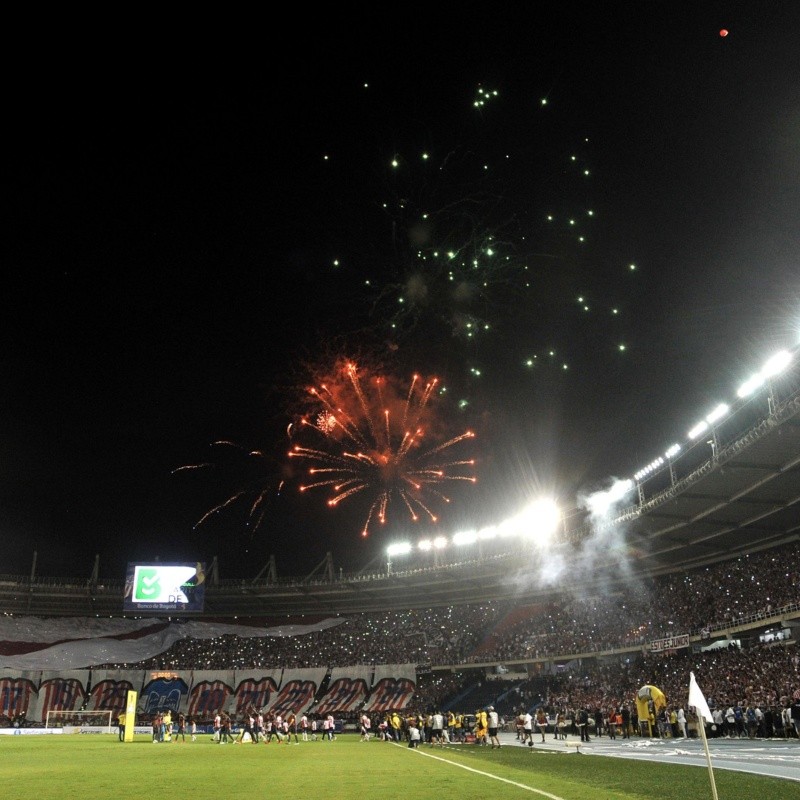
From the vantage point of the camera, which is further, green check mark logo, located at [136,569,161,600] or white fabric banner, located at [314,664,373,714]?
green check mark logo, located at [136,569,161,600]

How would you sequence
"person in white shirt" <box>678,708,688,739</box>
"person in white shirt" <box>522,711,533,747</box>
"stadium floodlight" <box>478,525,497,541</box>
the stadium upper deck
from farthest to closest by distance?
"stadium floodlight" <box>478,525,497,541</box>, the stadium upper deck, "person in white shirt" <box>678,708,688,739</box>, "person in white shirt" <box>522,711,533,747</box>

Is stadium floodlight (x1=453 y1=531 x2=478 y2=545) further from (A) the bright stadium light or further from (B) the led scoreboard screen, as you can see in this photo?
(A) the bright stadium light

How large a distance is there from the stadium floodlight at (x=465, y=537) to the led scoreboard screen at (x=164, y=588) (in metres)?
23.5

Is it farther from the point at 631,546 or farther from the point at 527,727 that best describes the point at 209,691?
the point at 527,727

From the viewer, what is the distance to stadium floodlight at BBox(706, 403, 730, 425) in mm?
37625

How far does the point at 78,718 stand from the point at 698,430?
53.1m

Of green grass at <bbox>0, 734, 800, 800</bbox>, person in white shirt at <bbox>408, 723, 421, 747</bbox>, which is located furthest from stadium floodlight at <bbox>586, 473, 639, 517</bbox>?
green grass at <bbox>0, 734, 800, 800</bbox>

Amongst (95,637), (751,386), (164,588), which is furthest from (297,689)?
(751,386)

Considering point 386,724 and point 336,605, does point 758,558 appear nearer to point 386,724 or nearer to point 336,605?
point 386,724

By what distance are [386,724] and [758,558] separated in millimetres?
24656

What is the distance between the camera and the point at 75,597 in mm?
67188

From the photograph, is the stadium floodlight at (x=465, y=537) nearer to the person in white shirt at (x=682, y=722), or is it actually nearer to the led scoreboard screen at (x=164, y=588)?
the led scoreboard screen at (x=164, y=588)

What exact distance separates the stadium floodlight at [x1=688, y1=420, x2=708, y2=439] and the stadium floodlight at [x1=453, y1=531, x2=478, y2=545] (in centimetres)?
2415

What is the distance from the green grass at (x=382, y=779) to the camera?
1182 centimetres
